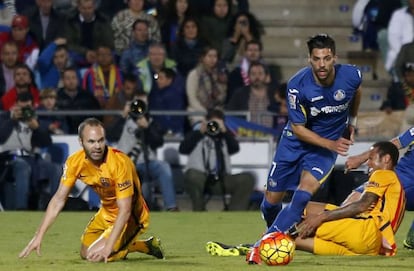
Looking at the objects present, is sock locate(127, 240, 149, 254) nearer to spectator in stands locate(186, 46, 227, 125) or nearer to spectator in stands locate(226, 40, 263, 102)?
spectator in stands locate(186, 46, 227, 125)

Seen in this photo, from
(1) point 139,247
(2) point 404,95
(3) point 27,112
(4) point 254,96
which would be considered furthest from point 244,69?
(1) point 139,247

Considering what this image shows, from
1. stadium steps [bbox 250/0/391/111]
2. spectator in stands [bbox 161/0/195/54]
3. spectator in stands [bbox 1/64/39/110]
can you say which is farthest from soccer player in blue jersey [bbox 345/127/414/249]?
stadium steps [bbox 250/0/391/111]

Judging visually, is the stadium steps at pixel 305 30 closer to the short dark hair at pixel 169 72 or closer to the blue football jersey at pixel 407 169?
the short dark hair at pixel 169 72

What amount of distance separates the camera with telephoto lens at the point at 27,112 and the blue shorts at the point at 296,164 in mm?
6646

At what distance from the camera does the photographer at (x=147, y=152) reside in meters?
17.4

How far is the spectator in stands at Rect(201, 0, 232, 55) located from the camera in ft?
65.4

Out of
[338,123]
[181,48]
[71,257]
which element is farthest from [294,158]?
[181,48]

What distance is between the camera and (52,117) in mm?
18125

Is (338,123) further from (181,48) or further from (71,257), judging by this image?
(181,48)

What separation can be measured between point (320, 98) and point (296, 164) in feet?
2.31

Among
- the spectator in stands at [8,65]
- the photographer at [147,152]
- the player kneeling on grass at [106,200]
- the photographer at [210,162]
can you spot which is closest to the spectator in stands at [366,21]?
the photographer at [210,162]

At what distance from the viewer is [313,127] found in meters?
11.1

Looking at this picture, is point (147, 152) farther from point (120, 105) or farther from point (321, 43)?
point (321, 43)

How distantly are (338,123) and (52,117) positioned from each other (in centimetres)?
775
